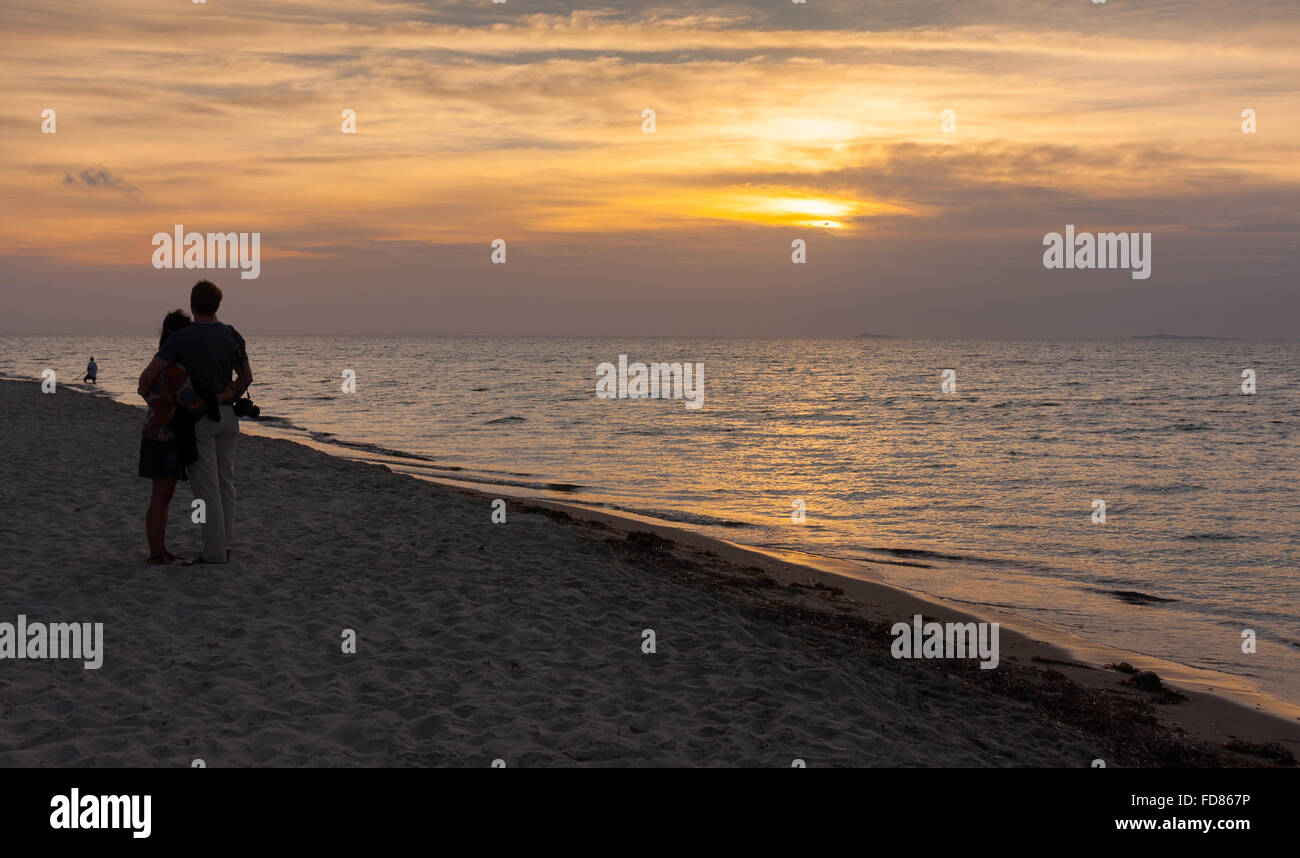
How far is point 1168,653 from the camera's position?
34.0 ft

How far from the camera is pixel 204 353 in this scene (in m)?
8.08

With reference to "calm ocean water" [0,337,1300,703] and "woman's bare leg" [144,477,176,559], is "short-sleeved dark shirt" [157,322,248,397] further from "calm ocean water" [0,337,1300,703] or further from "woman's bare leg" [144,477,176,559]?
"calm ocean water" [0,337,1300,703]

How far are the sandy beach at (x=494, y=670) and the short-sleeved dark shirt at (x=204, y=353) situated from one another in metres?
1.91

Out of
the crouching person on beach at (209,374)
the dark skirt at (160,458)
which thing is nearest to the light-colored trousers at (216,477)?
the crouching person on beach at (209,374)

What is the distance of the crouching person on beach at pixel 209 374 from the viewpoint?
8.05 metres

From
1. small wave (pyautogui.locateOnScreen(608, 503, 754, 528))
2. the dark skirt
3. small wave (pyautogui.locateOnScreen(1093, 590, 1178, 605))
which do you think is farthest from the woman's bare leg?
small wave (pyautogui.locateOnScreen(1093, 590, 1178, 605))

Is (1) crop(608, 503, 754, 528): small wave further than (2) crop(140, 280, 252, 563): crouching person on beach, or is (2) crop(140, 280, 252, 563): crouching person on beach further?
(1) crop(608, 503, 754, 528): small wave

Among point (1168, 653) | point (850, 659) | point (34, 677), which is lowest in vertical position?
point (1168, 653)

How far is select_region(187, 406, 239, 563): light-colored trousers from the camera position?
827 cm

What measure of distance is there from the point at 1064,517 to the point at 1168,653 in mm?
8994

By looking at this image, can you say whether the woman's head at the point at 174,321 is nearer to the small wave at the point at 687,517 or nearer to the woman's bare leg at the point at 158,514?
the woman's bare leg at the point at 158,514

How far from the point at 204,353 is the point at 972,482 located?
66.5 feet
